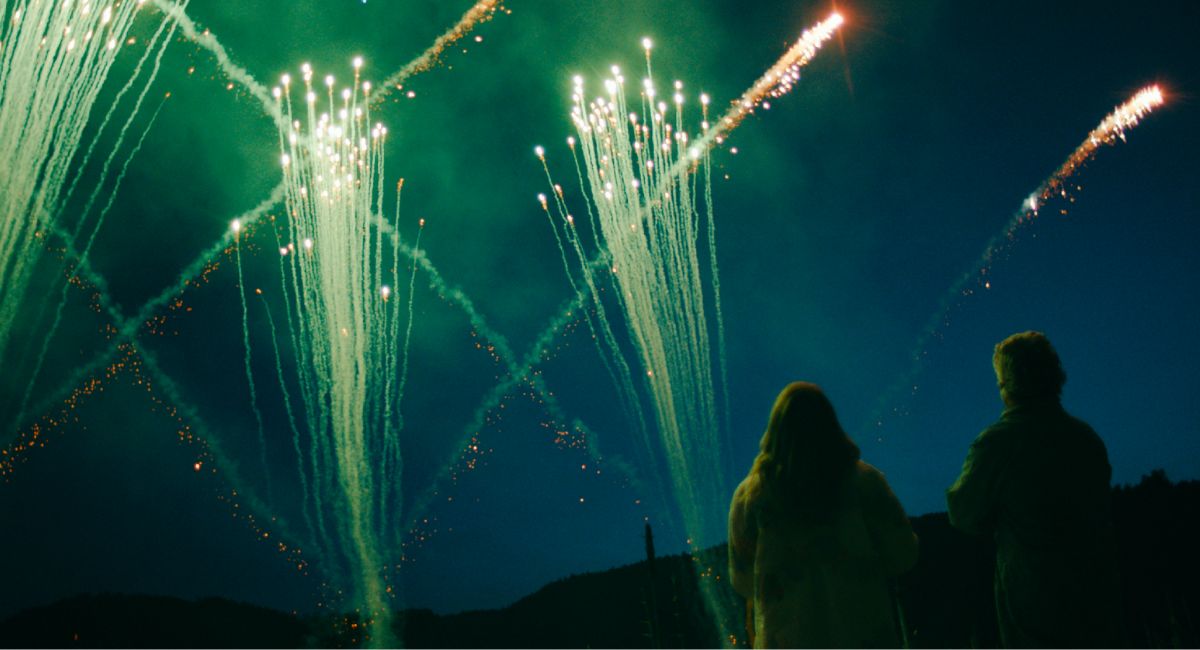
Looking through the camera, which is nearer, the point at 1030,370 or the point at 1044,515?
the point at 1044,515

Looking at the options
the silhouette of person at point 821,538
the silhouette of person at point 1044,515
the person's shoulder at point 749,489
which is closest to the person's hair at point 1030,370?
the silhouette of person at point 1044,515

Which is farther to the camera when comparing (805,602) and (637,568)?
(637,568)

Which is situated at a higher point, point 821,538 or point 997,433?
point 997,433

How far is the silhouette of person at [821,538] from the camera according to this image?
275 cm

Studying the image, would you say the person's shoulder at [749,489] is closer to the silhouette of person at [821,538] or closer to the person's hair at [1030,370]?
the silhouette of person at [821,538]

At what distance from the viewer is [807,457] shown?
279 cm

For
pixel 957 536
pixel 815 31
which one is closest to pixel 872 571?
pixel 815 31

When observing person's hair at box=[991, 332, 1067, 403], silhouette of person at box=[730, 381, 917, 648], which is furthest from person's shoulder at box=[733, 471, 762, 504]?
person's hair at box=[991, 332, 1067, 403]

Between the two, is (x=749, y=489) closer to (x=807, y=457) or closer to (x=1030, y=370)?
(x=807, y=457)

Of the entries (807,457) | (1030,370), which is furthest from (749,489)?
(1030,370)

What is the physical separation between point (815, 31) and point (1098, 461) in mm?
13651

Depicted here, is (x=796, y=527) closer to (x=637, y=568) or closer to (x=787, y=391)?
(x=787, y=391)

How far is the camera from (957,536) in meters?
20.9

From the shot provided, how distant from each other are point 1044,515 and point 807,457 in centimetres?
123
